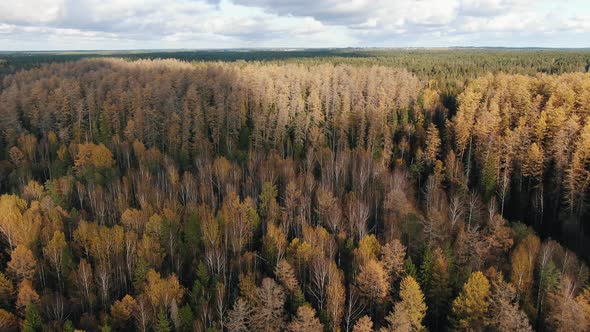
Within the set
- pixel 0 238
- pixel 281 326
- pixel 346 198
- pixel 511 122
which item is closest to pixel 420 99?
pixel 511 122

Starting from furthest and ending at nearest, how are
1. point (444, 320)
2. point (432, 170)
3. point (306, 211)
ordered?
point (432, 170) → point (306, 211) → point (444, 320)

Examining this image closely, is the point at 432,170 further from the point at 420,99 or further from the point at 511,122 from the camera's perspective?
the point at 420,99

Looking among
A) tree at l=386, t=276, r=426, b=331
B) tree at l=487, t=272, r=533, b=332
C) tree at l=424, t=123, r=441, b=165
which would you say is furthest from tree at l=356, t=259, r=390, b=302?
tree at l=424, t=123, r=441, b=165

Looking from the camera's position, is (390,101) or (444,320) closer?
(444,320)

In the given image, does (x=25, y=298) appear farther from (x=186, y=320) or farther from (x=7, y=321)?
(x=186, y=320)

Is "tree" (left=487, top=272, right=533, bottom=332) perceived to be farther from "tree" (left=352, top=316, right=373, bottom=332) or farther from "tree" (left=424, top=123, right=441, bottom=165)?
"tree" (left=424, top=123, right=441, bottom=165)
